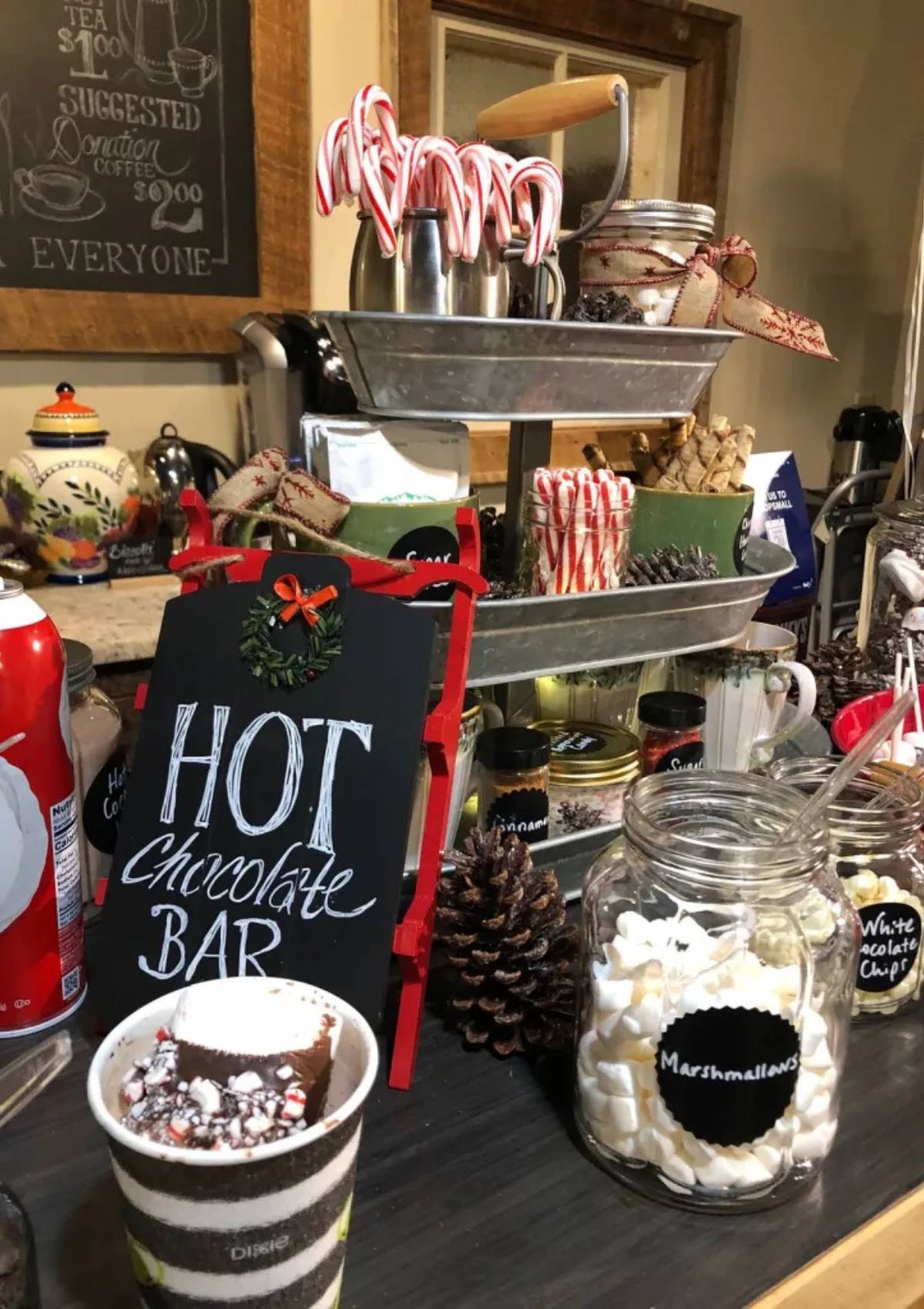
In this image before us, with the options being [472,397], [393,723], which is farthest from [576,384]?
[393,723]

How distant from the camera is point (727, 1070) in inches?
20.0

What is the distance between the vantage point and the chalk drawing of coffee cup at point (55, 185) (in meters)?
1.79

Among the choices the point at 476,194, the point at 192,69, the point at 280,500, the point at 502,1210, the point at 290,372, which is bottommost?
Answer: the point at 502,1210

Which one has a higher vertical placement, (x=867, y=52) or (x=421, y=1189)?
(x=867, y=52)

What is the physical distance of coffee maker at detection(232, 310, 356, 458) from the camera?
1745 mm

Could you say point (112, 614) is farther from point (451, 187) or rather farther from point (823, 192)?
point (823, 192)

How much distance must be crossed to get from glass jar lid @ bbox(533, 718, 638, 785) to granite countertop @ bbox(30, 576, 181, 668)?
2.44 feet

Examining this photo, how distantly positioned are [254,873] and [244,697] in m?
0.11

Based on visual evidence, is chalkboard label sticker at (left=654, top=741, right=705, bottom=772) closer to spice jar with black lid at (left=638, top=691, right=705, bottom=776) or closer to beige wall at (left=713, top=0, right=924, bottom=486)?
spice jar with black lid at (left=638, top=691, right=705, bottom=776)

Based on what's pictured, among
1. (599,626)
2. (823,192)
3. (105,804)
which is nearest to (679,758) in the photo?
(599,626)

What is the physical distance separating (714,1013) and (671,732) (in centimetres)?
35

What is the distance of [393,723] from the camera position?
63 cm

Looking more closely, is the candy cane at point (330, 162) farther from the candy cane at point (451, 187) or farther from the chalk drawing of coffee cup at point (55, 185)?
the chalk drawing of coffee cup at point (55, 185)

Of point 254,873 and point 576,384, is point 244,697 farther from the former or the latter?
point 576,384
